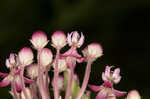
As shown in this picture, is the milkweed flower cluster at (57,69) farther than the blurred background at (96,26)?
No

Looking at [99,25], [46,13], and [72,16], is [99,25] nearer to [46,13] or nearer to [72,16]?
[72,16]

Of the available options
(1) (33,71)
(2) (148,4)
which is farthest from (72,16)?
(1) (33,71)

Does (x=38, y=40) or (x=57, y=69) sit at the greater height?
(x=38, y=40)

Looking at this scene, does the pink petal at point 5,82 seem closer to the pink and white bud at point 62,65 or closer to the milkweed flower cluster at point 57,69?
the milkweed flower cluster at point 57,69

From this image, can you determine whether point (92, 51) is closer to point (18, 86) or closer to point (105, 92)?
point (105, 92)

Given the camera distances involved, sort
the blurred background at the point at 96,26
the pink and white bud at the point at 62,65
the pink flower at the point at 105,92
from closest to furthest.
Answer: the pink flower at the point at 105,92
the pink and white bud at the point at 62,65
the blurred background at the point at 96,26

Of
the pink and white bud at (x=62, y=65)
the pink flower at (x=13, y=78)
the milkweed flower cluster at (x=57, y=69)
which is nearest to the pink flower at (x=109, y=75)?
the milkweed flower cluster at (x=57, y=69)

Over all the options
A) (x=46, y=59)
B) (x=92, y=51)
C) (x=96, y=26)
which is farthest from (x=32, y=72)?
(x=96, y=26)

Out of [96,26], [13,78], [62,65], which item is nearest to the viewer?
[13,78]
